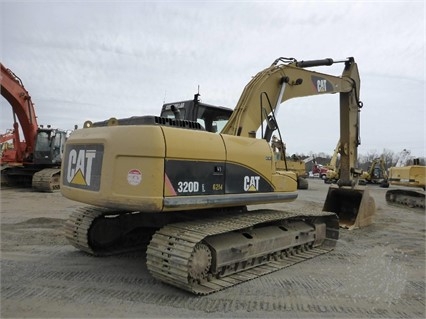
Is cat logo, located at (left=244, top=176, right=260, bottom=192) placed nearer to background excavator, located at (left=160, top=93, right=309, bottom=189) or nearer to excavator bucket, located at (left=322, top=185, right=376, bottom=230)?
background excavator, located at (left=160, top=93, right=309, bottom=189)

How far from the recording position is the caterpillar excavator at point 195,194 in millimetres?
4145

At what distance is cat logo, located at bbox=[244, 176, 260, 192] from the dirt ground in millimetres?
1162

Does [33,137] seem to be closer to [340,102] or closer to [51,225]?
[51,225]

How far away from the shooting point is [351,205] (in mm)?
8859

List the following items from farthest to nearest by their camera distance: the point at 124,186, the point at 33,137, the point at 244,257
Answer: the point at 33,137
the point at 244,257
the point at 124,186

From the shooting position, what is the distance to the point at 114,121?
4773 millimetres

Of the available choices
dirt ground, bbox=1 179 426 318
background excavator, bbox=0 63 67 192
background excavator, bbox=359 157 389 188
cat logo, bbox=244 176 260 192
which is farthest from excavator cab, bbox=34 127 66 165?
background excavator, bbox=359 157 389 188

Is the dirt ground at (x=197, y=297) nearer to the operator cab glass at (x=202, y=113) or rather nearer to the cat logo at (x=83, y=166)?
the cat logo at (x=83, y=166)

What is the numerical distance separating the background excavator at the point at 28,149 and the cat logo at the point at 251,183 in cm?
1109

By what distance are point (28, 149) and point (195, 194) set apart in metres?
13.2

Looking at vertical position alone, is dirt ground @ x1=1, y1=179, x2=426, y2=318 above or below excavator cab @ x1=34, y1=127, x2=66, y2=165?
below

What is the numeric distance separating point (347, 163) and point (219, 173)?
5229 mm

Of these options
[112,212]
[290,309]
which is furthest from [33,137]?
[290,309]

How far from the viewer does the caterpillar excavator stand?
4.14m
